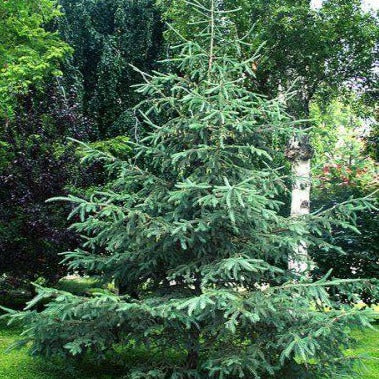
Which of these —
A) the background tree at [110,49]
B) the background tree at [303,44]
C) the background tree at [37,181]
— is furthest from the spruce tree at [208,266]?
the background tree at [110,49]

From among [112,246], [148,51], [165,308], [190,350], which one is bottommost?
[190,350]

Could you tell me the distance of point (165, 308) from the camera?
4.11m

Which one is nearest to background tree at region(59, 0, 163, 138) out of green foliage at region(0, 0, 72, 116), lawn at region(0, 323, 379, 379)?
green foliage at region(0, 0, 72, 116)

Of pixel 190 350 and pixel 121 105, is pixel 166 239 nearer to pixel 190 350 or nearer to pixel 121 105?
pixel 190 350

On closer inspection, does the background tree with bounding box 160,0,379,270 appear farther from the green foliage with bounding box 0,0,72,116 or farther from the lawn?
the lawn

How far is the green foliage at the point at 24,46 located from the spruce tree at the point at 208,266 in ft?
16.5

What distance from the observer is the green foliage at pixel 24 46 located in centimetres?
938

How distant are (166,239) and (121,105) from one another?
26.1ft

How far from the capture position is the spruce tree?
13.6 ft

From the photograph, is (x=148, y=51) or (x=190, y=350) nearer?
(x=190, y=350)

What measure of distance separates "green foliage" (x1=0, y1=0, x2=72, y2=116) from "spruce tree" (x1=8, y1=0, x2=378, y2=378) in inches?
198

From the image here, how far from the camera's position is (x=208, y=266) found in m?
4.48

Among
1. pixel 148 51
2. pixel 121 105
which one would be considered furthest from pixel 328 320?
pixel 148 51

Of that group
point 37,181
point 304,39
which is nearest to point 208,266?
point 37,181
